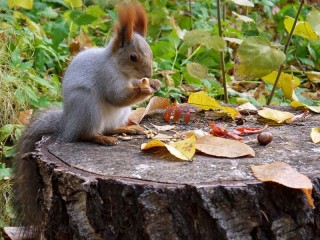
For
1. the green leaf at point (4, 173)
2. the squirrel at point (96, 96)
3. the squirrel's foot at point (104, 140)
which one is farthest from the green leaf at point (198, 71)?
the green leaf at point (4, 173)

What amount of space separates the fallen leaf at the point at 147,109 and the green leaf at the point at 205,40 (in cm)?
28

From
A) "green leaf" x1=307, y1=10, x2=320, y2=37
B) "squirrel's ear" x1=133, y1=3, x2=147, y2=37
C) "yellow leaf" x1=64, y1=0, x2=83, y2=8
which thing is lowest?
"yellow leaf" x1=64, y1=0, x2=83, y2=8

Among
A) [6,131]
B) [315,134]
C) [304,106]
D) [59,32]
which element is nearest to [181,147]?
[315,134]

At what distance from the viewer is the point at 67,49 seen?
3852 mm

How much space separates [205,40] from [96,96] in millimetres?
672

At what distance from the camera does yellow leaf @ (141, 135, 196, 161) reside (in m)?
1.94

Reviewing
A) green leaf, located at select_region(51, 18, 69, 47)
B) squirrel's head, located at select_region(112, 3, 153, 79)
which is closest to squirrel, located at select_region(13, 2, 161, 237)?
squirrel's head, located at select_region(112, 3, 153, 79)

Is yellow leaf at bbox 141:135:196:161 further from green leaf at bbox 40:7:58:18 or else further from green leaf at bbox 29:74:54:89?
green leaf at bbox 40:7:58:18

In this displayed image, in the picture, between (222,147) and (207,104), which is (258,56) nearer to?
(207,104)

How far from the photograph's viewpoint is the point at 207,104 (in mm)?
2533

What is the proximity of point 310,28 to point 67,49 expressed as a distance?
162cm

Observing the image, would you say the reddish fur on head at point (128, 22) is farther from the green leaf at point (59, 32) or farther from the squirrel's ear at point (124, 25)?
the green leaf at point (59, 32)

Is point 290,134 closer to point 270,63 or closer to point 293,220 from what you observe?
point 270,63

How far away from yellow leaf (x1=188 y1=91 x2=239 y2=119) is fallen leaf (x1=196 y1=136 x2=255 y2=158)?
17.2 inches
